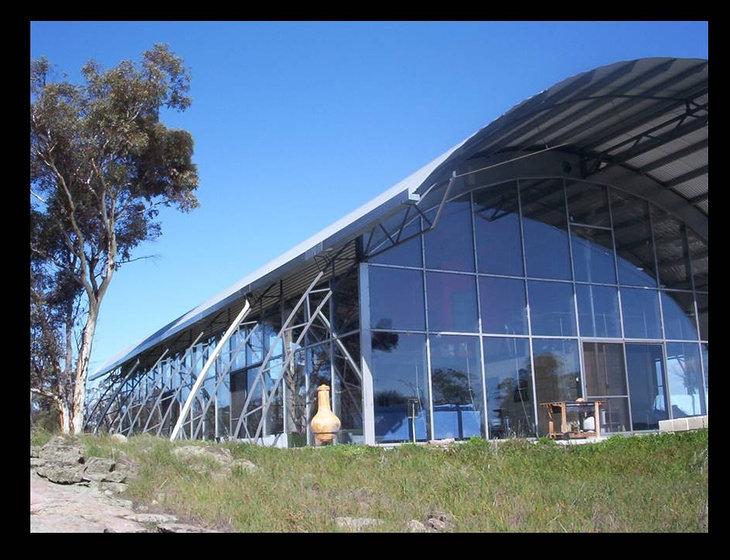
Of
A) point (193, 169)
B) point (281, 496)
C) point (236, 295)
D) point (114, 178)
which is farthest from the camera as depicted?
point (193, 169)

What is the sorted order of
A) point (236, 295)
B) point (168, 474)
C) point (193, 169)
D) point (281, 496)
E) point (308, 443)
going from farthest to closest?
point (193, 169)
point (236, 295)
point (308, 443)
point (168, 474)
point (281, 496)

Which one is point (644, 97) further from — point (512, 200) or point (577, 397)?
point (577, 397)

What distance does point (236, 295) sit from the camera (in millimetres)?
16375

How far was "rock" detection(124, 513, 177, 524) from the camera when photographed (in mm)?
7196

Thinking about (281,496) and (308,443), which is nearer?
(281,496)

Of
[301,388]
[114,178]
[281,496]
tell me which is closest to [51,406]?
[114,178]

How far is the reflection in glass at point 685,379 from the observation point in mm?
18312

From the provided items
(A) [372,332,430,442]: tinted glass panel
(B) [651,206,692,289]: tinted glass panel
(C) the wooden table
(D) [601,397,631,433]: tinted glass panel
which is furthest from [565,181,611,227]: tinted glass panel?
(A) [372,332,430,442]: tinted glass panel

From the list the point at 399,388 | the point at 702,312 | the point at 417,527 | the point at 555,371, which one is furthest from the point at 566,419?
the point at 417,527

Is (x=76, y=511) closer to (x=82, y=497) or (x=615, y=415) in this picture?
(x=82, y=497)

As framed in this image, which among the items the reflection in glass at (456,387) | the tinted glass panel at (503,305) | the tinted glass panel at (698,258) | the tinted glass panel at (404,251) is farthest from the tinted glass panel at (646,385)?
the tinted glass panel at (404,251)

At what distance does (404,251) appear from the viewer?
15.2 m

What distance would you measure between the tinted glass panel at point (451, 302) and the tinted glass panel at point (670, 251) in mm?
5724
